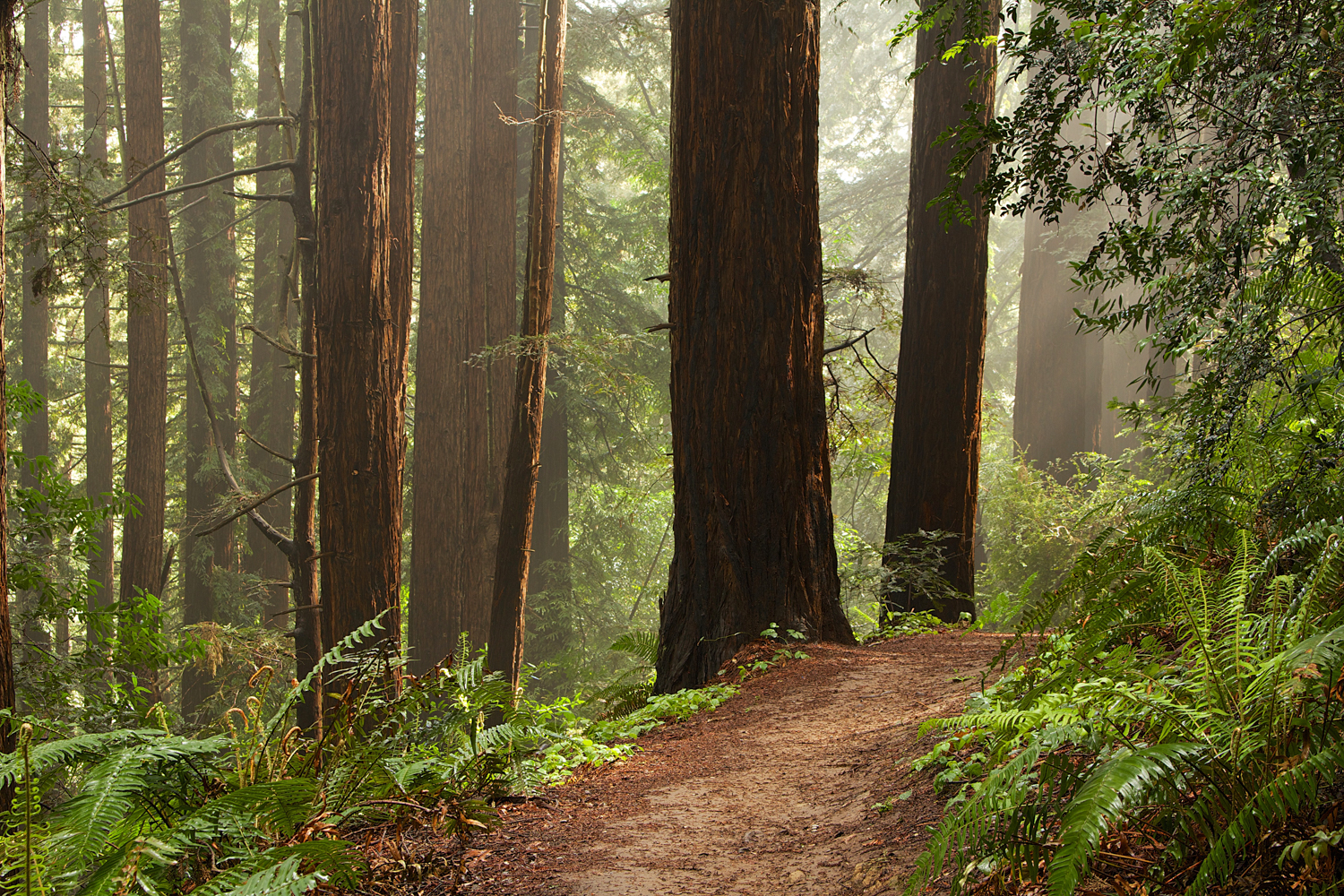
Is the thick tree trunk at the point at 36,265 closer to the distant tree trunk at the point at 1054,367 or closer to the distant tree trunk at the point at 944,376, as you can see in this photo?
the distant tree trunk at the point at 944,376

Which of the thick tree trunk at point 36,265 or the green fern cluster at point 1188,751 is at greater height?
the thick tree trunk at point 36,265

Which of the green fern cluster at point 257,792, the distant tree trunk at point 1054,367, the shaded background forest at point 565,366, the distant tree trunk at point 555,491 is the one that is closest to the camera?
the green fern cluster at point 257,792

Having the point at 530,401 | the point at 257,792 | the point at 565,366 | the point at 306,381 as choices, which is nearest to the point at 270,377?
the point at 565,366

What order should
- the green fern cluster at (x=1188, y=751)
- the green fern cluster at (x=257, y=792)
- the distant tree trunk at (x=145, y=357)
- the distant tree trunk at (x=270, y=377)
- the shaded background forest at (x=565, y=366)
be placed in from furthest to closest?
the distant tree trunk at (x=270, y=377) → the shaded background forest at (x=565, y=366) → the distant tree trunk at (x=145, y=357) → the green fern cluster at (x=257, y=792) → the green fern cluster at (x=1188, y=751)

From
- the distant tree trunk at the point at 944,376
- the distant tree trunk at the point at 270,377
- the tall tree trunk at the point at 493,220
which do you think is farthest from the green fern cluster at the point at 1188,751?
the distant tree trunk at the point at 270,377

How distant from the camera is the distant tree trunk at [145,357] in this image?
1582cm

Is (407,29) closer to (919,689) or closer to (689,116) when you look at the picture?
(689,116)

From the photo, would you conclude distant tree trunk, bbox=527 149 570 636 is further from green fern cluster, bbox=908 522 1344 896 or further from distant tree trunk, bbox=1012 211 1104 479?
green fern cluster, bbox=908 522 1344 896

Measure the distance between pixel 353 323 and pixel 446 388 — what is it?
5.04m

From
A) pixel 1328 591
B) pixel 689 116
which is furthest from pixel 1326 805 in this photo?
pixel 689 116

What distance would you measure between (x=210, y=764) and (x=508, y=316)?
12.6 meters

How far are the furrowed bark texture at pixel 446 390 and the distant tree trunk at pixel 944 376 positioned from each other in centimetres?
705

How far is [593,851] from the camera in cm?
299

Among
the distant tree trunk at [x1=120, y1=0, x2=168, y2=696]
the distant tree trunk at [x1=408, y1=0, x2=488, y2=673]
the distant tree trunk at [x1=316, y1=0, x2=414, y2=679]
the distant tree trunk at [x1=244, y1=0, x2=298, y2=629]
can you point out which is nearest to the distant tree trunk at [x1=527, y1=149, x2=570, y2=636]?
the distant tree trunk at [x1=408, y1=0, x2=488, y2=673]
